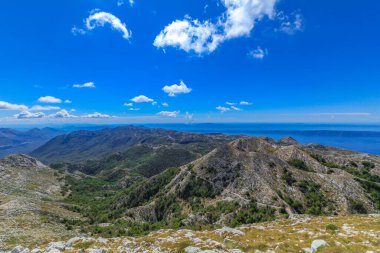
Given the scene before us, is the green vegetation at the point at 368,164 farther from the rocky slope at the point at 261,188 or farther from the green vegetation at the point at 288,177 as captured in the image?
the green vegetation at the point at 288,177

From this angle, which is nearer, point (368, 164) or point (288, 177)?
point (288, 177)

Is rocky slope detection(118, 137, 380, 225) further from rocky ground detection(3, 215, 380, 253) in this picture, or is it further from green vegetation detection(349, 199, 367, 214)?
rocky ground detection(3, 215, 380, 253)

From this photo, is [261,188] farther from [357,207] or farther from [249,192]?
[357,207]

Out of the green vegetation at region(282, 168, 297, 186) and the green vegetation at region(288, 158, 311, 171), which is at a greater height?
the green vegetation at region(288, 158, 311, 171)

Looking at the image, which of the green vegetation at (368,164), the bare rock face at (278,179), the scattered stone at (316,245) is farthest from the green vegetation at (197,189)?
the green vegetation at (368,164)

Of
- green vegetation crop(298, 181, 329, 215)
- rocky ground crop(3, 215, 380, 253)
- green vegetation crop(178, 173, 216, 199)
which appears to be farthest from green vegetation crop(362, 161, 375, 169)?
rocky ground crop(3, 215, 380, 253)

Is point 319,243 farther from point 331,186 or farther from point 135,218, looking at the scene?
point 135,218

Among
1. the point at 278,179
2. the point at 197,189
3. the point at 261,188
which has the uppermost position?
the point at 278,179

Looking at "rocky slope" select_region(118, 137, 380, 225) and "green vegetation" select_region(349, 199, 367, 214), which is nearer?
"green vegetation" select_region(349, 199, 367, 214)

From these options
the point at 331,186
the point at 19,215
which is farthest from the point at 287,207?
the point at 19,215

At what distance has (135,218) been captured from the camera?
113438 mm

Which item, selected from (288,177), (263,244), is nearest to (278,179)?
(288,177)

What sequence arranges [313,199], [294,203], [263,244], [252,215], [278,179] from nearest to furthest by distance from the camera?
[263,244], [252,215], [313,199], [294,203], [278,179]

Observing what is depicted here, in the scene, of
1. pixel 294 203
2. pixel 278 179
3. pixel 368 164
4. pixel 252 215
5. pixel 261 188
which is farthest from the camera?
pixel 368 164
